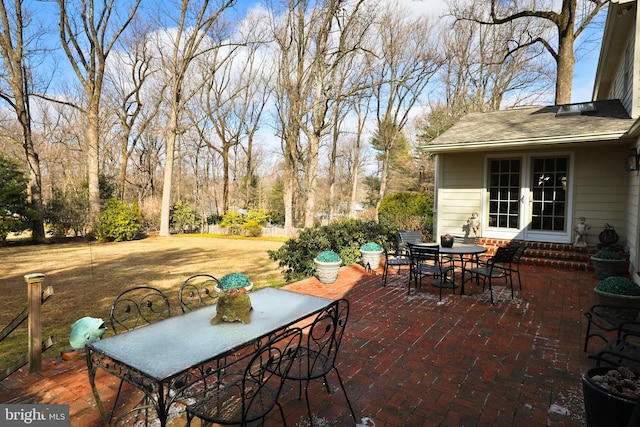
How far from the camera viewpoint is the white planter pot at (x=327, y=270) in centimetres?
622

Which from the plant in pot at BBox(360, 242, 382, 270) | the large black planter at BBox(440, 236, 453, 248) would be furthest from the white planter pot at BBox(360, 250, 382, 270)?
the large black planter at BBox(440, 236, 453, 248)

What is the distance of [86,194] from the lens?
16.4 metres

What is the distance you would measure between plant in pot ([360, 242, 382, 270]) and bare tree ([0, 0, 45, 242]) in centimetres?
1475

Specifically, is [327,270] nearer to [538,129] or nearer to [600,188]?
[538,129]

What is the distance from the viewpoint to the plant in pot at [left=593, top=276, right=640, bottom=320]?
416cm

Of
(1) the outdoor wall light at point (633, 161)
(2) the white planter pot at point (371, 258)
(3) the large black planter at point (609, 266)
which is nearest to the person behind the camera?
(1) the outdoor wall light at point (633, 161)

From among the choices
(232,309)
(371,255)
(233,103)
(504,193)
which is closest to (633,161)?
(504,193)

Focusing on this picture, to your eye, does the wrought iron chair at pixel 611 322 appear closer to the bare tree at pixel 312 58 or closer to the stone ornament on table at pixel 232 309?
the stone ornament on table at pixel 232 309

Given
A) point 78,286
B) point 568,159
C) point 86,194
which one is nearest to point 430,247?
point 568,159

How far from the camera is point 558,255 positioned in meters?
8.04

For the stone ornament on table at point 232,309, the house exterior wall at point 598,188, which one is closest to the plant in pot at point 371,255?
the house exterior wall at point 598,188

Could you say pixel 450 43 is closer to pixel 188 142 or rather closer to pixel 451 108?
pixel 451 108

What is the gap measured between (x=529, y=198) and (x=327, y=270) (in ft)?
19.4

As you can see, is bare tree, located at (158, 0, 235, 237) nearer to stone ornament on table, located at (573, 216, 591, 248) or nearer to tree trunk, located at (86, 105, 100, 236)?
tree trunk, located at (86, 105, 100, 236)
